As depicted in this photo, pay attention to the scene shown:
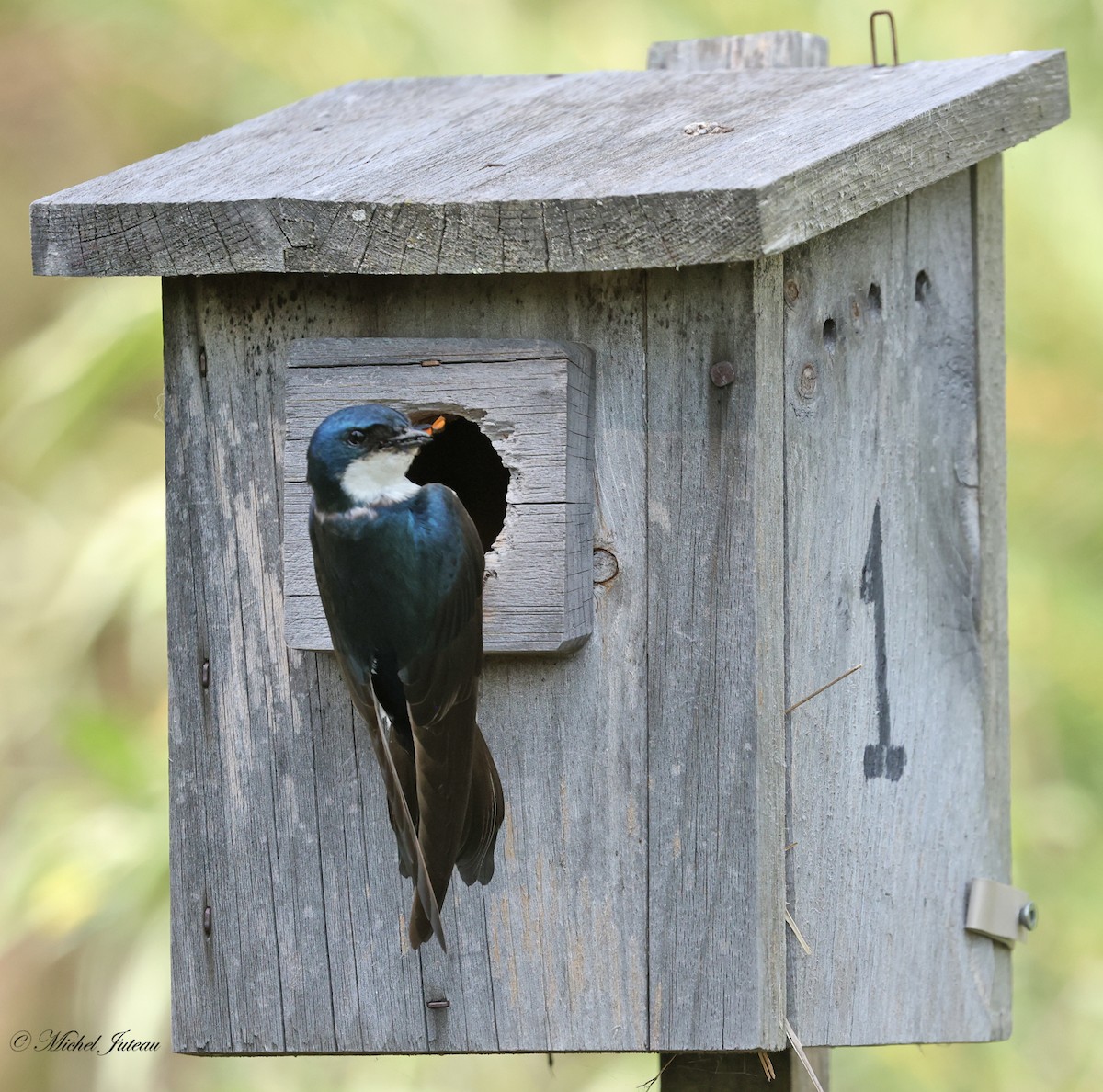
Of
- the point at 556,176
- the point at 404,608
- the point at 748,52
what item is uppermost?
the point at 748,52

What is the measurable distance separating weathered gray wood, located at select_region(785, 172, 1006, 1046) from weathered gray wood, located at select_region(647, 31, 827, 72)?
0.85 ft

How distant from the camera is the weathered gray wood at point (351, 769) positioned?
1774 millimetres

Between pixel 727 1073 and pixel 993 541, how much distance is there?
30.0 inches

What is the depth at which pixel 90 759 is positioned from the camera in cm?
333

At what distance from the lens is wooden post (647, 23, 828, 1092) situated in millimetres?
2072

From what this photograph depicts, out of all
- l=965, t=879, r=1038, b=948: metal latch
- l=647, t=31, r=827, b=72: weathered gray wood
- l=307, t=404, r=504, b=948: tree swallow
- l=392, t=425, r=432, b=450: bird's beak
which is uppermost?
l=647, t=31, r=827, b=72: weathered gray wood

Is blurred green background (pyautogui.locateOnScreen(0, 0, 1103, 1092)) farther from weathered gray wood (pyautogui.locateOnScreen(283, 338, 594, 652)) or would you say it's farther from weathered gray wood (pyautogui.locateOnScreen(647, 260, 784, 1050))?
weathered gray wood (pyautogui.locateOnScreen(283, 338, 594, 652))

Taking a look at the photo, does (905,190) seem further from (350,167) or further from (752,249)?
(350,167)

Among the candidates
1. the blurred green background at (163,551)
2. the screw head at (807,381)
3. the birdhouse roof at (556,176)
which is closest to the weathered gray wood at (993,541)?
the birdhouse roof at (556,176)

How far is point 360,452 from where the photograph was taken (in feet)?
5.40

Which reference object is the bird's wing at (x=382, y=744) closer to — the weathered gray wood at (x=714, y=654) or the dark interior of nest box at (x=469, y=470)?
the weathered gray wood at (x=714, y=654)

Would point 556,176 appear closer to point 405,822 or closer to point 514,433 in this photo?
point 514,433

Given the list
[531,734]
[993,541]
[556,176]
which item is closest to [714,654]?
[531,734]

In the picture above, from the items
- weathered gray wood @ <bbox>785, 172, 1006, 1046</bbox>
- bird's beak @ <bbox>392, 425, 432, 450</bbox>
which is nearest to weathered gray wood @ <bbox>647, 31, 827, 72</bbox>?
weathered gray wood @ <bbox>785, 172, 1006, 1046</bbox>
